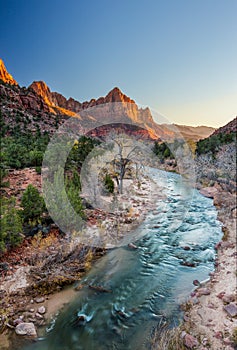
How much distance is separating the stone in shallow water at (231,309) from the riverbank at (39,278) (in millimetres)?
4634

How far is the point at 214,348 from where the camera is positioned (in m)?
4.85

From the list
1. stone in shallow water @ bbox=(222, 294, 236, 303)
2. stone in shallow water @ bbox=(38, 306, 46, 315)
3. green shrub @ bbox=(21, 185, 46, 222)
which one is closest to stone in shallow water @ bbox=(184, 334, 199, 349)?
stone in shallow water @ bbox=(222, 294, 236, 303)

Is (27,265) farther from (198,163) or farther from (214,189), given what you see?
(198,163)

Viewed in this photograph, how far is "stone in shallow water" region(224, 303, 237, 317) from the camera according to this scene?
19.0 ft

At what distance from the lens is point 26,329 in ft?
18.0

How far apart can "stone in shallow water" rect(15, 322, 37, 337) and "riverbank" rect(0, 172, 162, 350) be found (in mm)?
52

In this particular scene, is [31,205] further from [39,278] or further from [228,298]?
[228,298]

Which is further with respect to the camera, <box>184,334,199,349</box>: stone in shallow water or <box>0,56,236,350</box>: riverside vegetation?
<box>0,56,236,350</box>: riverside vegetation

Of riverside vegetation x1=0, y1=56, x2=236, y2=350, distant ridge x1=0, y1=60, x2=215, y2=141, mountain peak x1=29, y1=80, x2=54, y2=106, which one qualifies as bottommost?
riverside vegetation x1=0, y1=56, x2=236, y2=350

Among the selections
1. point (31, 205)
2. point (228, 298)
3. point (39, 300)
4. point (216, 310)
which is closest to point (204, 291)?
point (228, 298)

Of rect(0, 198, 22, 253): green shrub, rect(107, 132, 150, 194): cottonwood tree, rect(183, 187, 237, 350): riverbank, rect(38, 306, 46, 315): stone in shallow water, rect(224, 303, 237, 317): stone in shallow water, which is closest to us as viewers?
rect(183, 187, 237, 350): riverbank

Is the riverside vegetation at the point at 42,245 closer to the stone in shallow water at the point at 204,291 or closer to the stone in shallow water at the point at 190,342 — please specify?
the stone in shallow water at the point at 190,342

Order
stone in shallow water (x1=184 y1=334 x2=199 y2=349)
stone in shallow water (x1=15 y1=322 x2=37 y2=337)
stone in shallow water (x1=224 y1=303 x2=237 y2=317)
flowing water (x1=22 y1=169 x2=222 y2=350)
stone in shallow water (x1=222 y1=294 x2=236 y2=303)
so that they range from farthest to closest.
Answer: stone in shallow water (x1=222 y1=294 x2=236 y2=303)
stone in shallow water (x1=224 y1=303 x2=237 y2=317)
flowing water (x1=22 y1=169 x2=222 y2=350)
stone in shallow water (x1=15 y1=322 x2=37 y2=337)
stone in shallow water (x1=184 y1=334 x2=199 y2=349)

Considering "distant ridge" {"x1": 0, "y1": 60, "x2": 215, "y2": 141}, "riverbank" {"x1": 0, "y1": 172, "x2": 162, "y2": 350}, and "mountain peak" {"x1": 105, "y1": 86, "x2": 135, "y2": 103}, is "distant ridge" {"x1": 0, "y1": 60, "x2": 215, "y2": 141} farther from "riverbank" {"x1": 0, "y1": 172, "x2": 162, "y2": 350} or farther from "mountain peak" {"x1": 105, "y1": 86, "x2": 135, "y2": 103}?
"riverbank" {"x1": 0, "y1": 172, "x2": 162, "y2": 350}
